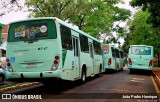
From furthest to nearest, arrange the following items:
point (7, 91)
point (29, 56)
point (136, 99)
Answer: point (7, 91) → point (29, 56) → point (136, 99)

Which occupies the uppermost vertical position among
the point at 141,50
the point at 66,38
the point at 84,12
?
the point at 84,12

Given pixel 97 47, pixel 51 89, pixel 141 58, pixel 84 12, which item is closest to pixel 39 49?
pixel 51 89

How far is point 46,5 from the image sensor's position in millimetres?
28969

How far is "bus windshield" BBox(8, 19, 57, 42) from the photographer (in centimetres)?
1193

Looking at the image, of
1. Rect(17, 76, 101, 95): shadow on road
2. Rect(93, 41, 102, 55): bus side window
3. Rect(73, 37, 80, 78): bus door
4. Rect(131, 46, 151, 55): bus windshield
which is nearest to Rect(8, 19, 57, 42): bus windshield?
Rect(17, 76, 101, 95): shadow on road

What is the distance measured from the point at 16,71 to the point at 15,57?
1.93 feet

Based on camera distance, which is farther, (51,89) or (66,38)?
(51,89)

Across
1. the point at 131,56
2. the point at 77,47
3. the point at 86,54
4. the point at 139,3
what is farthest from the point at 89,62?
the point at 131,56

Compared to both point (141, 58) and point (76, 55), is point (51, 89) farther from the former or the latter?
point (141, 58)

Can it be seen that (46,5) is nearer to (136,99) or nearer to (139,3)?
(139,3)

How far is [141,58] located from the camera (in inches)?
1045

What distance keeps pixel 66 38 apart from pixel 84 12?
73.7 feet

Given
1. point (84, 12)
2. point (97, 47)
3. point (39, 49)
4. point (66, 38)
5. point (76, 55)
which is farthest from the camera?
point (84, 12)

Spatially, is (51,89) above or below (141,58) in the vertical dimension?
below
